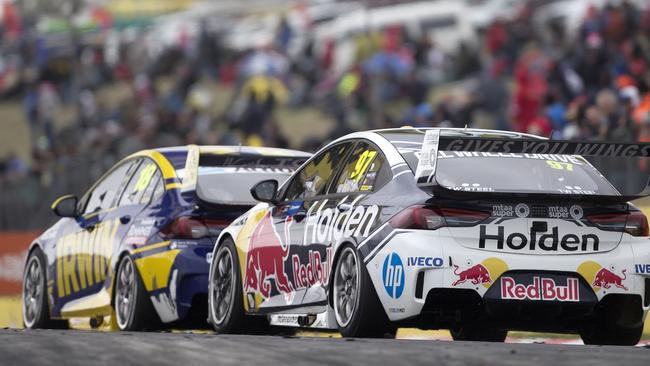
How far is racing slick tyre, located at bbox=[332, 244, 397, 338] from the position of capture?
7980 millimetres

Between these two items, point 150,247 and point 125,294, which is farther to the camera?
point 125,294

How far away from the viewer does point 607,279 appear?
315 inches

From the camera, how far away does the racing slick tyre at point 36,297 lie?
506 inches

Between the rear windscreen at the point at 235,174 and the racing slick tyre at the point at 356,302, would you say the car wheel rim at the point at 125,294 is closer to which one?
the rear windscreen at the point at 235,174

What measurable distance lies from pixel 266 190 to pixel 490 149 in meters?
2.16

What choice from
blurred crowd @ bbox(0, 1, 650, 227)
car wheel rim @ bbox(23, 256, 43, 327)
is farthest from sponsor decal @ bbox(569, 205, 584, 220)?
car wheel rim @ bbox(23, 256, 43, 327)

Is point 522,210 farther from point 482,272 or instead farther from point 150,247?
→ point 150,247

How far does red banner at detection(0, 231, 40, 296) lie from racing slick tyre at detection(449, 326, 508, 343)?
1204 centimetres

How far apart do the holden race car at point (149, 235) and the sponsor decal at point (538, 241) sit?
10.7ft

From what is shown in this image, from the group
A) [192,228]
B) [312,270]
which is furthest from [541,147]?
[192,228]

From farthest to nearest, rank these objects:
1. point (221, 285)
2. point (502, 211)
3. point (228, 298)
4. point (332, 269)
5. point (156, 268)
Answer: point (156, 268), point (221, 285), point (228, 298), point (332, 269), point (502, 211)

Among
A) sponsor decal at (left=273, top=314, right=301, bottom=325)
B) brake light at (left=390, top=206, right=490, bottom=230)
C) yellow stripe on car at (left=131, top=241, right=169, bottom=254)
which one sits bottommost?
sponsor decal at (left=273, top=314, right=301, bottom=325)

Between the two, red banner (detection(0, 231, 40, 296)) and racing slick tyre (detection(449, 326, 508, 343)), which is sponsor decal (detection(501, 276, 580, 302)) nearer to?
racing slick tyre (detection(449, 326, 508, 343))

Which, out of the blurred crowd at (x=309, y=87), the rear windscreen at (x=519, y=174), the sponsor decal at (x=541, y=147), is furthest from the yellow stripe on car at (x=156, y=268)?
the blurred crowd at (x=309, y=87)
